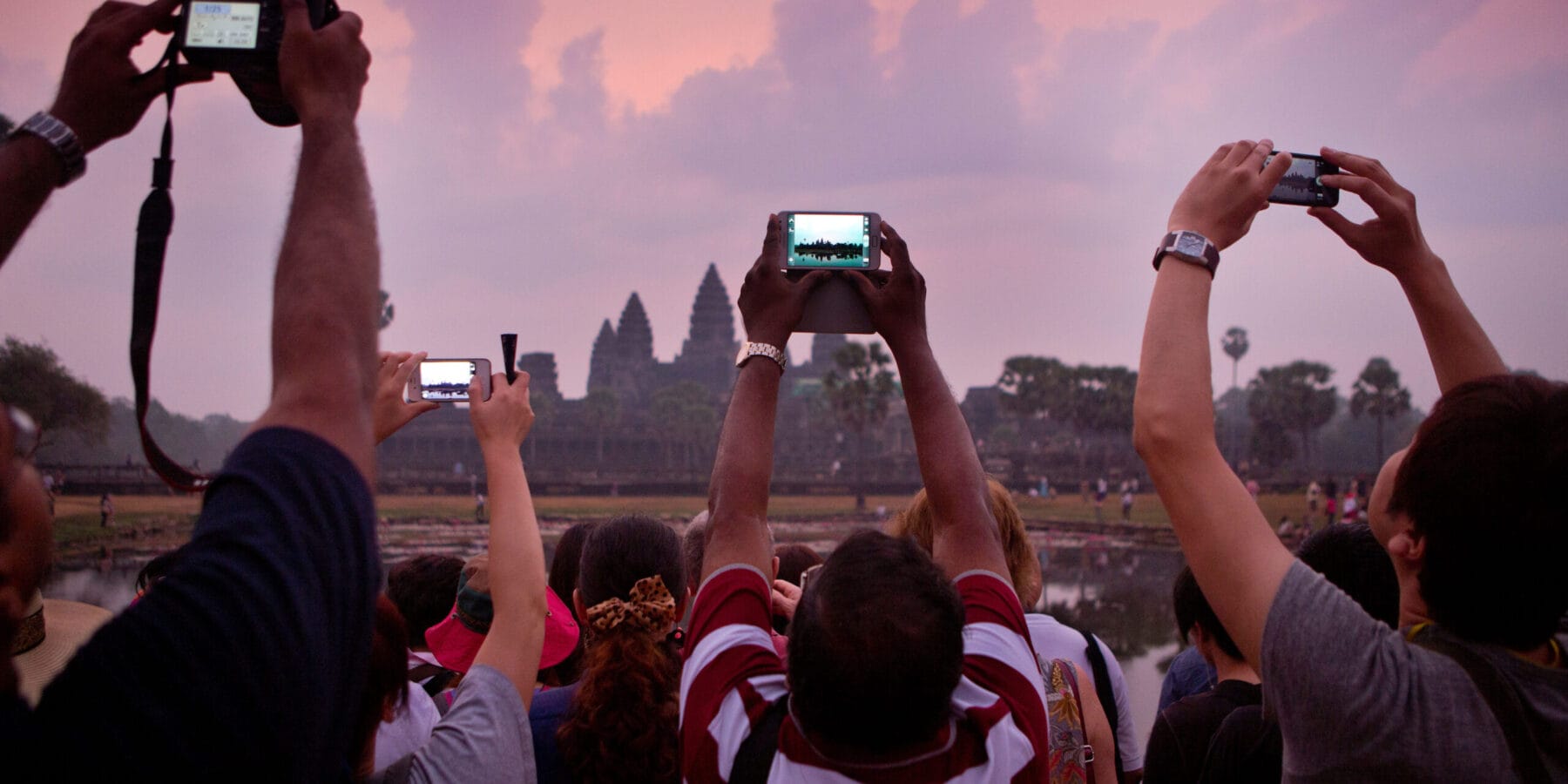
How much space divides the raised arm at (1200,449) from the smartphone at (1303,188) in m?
0.41

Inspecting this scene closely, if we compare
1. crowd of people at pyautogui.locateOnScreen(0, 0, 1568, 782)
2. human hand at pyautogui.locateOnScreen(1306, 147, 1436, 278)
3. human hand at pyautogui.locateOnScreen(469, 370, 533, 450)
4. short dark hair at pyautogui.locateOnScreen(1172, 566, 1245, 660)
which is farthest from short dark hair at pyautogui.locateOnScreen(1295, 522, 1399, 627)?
human hand at pyautogui.locateOnScreen(469, 370, 533, 450)

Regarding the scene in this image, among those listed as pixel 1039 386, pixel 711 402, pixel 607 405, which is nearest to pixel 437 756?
pixel 1039 386

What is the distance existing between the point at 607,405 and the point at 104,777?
83.9 metres

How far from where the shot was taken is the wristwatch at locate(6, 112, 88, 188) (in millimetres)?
1316

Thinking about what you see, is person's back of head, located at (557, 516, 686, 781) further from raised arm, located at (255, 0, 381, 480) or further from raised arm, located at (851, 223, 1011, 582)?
raised arm, located at (255, 0, 381, 480)

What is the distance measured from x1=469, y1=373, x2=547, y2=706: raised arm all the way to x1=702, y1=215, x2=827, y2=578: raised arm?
1.35ft

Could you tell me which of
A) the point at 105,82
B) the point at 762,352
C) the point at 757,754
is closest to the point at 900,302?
the point at 762,352

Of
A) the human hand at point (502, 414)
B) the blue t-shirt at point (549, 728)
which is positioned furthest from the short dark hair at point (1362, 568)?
the human hand at point (502, 414)

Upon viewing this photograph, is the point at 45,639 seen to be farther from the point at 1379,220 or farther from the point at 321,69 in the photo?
the point at 1379,220

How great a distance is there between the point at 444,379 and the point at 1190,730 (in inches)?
90.7

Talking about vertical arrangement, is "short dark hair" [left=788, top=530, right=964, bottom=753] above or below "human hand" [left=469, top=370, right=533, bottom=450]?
below

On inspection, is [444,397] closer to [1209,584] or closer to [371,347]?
[371,347]

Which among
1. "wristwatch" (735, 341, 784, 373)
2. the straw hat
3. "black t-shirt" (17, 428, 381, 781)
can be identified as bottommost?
the straw hat

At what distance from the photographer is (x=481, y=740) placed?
196 cm
